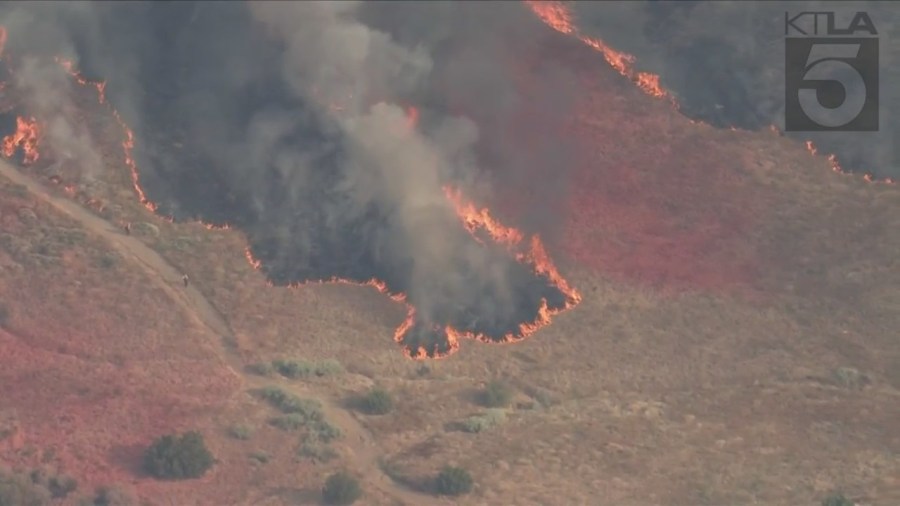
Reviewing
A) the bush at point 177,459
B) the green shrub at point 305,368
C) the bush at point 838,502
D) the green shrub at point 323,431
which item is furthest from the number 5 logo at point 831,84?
the bush at point 177,459

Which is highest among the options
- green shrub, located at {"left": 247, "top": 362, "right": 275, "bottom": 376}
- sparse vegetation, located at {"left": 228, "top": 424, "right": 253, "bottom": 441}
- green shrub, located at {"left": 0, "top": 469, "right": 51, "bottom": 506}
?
green shrub, located at {"left": 247, "top": 362, "right": 275, "bottom": 376}

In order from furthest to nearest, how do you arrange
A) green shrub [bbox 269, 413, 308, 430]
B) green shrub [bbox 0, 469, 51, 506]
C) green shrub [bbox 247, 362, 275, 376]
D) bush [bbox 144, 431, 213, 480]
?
1. green shrub [bbox 247, 362, 275, 376]
2. green shrub [bbox 269, 413, 308, 430]
3. bush [bbox 144, 431, 213, 480]
4. green shrub [bbox 0, 469, 51, 506]

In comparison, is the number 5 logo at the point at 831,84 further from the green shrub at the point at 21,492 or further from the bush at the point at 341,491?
the green shrub at the point at 21,492

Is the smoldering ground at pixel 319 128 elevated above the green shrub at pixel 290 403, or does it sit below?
above

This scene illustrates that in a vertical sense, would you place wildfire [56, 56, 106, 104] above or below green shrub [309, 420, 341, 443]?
above

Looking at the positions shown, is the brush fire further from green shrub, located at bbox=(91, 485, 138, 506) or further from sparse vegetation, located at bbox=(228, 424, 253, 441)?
green shrub, located at bbox=(91, 485, 138, 506)

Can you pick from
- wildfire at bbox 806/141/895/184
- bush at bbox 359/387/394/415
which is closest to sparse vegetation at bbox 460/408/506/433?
bush at bbox 359/387/394/415
